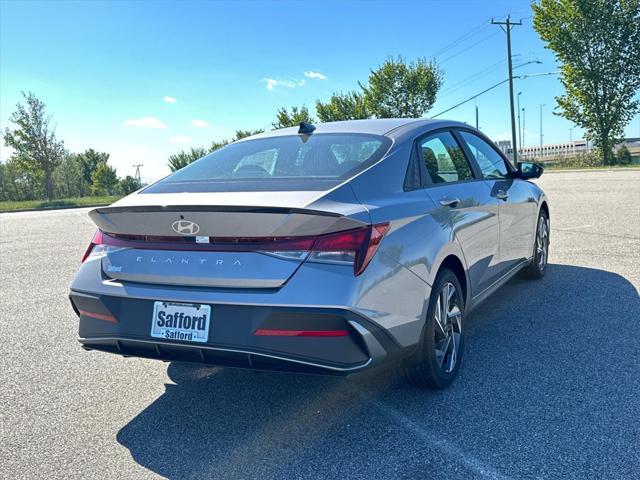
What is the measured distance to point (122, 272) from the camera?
2.68m

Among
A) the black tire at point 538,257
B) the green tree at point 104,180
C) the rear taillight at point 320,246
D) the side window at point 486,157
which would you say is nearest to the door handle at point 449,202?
the rear taillight at point 320,246

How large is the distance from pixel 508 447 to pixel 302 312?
1149mm

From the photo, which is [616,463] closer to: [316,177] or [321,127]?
[316,177]

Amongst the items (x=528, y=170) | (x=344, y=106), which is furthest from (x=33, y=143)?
(x=528, y=170)

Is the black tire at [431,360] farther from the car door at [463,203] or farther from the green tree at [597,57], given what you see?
the green tree at [597,57]

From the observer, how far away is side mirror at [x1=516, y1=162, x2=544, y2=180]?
488cm

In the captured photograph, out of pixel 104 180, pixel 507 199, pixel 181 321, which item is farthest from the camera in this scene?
pixel 104 180

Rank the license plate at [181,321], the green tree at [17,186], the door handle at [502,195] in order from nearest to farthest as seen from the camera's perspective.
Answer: the license plate at [181,321] < the door handle at [502,195] < the green tree at [17,186]

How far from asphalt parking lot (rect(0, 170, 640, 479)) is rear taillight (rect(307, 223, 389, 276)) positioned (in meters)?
0.91

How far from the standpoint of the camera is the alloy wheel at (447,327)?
10.1 ft

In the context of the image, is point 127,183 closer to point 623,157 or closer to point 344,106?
point 344,106

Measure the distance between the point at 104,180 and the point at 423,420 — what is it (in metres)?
71.9

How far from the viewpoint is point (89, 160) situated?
258 feet

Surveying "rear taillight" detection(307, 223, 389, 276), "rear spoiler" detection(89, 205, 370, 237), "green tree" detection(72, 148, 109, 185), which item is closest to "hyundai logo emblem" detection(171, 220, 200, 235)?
"rear spoiler" detection(89, 205, 370, 237)
